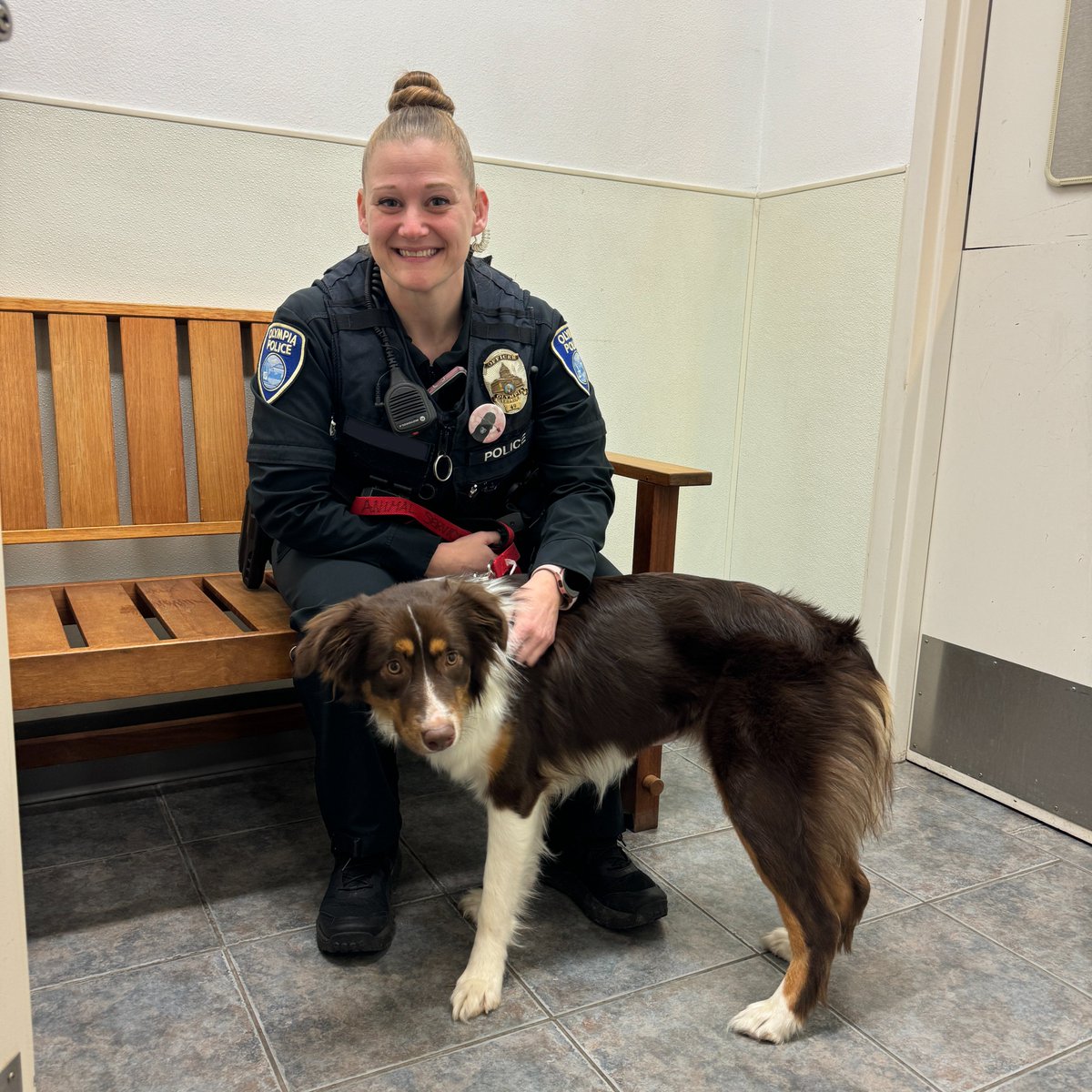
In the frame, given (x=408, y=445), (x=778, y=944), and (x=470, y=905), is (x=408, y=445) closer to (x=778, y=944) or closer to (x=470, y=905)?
(x=470, y=905)

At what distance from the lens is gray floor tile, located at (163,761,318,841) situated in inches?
98.3

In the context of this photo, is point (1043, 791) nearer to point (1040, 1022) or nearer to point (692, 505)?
point (1040, 1022)

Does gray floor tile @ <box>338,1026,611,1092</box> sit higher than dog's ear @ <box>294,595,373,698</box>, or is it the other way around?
dog's ear @ <box>294,595,373,698</box>

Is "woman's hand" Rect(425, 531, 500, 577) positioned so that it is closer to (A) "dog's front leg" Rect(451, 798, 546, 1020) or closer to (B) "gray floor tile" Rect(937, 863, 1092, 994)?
(A) "dog's front leg" Rect(451, 798, 546, 1020)

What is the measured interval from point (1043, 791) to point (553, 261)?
2161 mm

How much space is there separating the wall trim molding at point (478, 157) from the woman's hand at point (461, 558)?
137 centimetres

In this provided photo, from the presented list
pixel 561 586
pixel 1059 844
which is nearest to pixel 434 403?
pixel 561 586

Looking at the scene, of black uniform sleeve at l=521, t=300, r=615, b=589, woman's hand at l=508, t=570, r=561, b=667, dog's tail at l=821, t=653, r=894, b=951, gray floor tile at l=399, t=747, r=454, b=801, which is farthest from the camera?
gray floor tile at l=399, t=747, r=454, b=801

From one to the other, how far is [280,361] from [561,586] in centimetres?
75

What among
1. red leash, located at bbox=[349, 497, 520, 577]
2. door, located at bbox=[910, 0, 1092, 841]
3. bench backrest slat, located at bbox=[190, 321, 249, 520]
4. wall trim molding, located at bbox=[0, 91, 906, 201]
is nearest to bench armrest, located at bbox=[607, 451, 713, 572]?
red leash, located at bbox=[349, 497, 520, 577]

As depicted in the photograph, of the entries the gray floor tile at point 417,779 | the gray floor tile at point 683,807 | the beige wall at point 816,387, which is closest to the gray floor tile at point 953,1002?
the gray floor tile at point 683,807

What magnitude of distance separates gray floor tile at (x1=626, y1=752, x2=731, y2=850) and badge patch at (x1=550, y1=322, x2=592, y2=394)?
102cm

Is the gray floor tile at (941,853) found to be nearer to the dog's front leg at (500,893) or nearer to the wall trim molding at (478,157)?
the dog's front leg at (500,893)

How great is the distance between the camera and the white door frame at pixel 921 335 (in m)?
2.62
